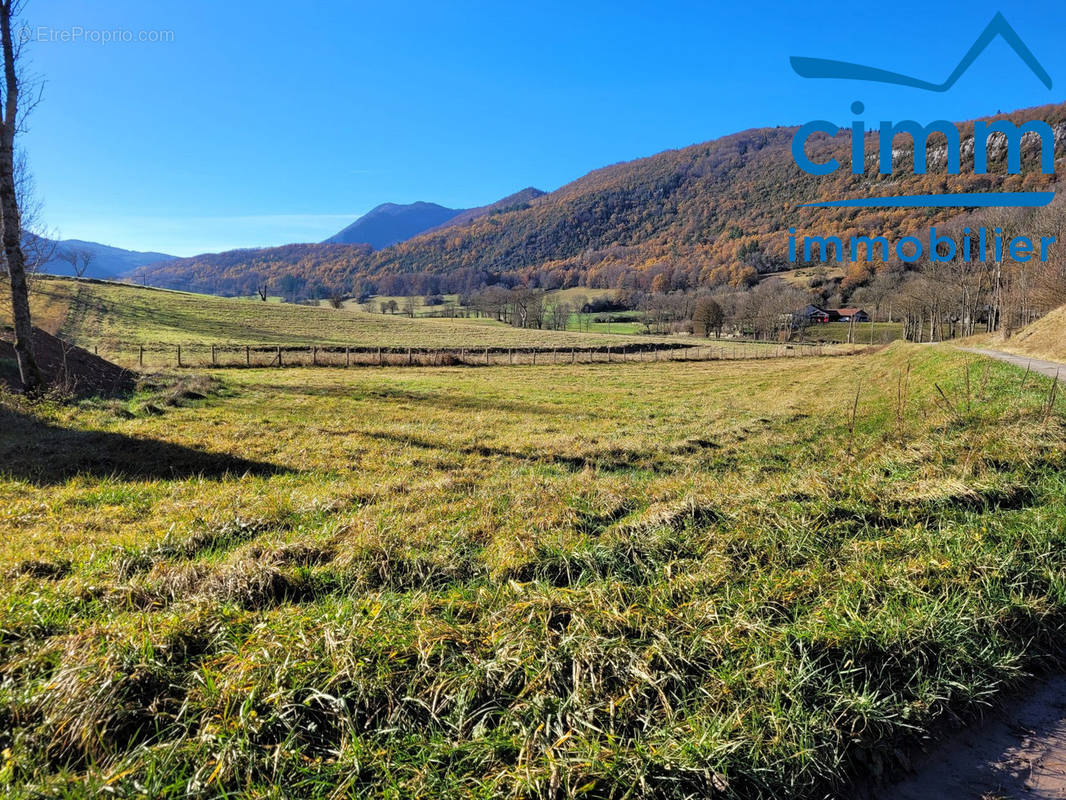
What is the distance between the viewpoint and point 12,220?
12781 millimetres

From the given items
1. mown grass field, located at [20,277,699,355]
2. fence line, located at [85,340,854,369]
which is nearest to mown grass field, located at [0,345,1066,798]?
fence line, located at [85,340,854,369]

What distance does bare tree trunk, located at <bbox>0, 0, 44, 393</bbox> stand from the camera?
12.9 meters

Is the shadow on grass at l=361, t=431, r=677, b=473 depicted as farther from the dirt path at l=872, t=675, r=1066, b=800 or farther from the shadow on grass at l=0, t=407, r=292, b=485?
the dirt path at l=872, t=675, r=1066, b=800

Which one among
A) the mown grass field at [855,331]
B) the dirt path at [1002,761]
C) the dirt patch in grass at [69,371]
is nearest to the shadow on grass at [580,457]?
the dirt path at [1002,761]

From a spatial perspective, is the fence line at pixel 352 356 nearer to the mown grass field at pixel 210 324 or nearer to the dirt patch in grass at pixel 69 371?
the mown grass field at pixel 210 324

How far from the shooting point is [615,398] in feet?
76.3

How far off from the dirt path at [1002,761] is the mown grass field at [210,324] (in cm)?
5032

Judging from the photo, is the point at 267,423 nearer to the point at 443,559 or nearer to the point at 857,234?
the point at 443,559

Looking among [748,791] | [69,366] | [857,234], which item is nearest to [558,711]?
[748,791]

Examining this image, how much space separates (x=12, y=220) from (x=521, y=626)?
682 inches

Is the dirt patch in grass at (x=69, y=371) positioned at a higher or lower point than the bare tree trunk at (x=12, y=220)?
lower

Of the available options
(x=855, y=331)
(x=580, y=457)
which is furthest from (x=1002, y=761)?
(x=855, y=331)

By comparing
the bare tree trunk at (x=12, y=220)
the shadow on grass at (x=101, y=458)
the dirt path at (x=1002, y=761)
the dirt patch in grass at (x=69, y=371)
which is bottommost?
the dirt path at (x=1002, y=761)

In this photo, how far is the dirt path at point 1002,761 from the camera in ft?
7.36
